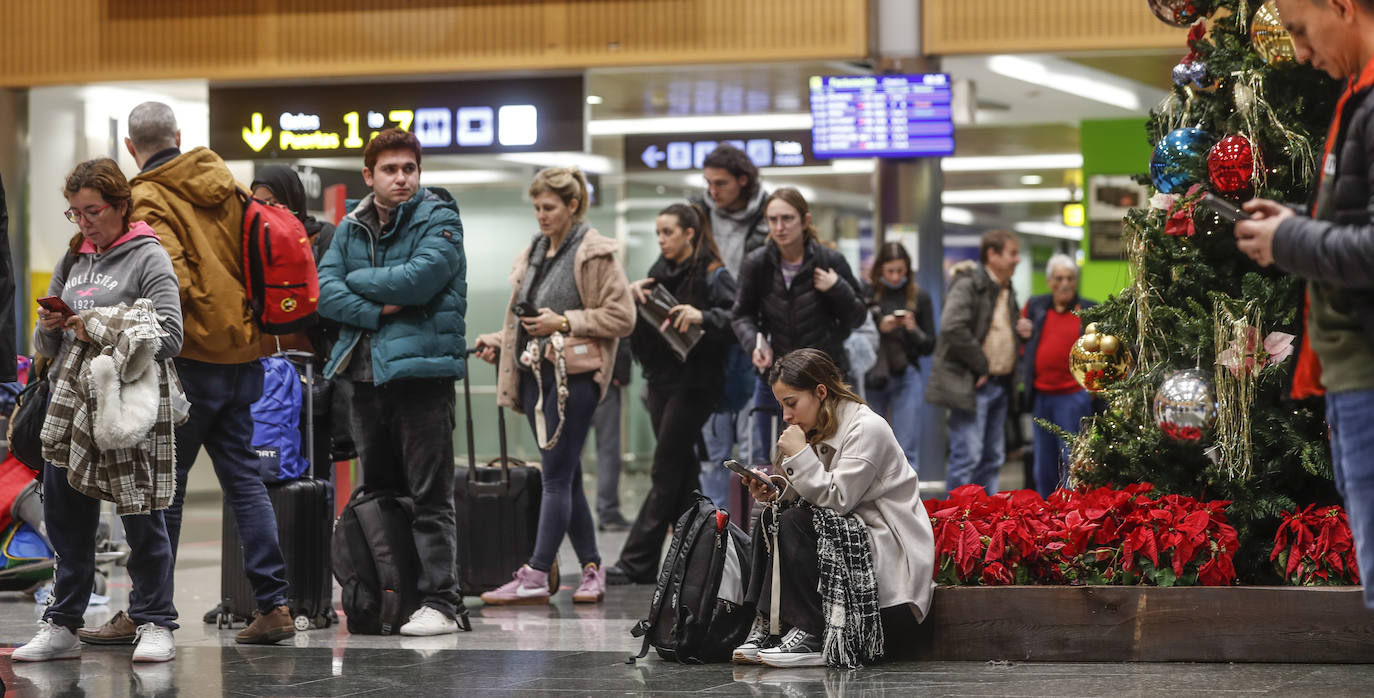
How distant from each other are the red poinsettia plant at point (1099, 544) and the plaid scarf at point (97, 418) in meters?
2.61

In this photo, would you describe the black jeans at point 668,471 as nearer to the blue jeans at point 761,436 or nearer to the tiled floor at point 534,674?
the blue jeans at point 761,436

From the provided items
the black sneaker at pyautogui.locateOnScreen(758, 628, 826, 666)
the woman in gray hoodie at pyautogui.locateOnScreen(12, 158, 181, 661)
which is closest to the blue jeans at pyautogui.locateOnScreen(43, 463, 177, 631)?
the woman in gray hoodie at pyautogui.locateOnScreen(12, 158, 181, 661)

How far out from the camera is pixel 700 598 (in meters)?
5.20

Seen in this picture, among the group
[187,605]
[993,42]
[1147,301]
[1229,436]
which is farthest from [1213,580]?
[993,42]

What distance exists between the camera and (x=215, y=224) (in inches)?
222

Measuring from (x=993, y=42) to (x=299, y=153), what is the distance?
472cm

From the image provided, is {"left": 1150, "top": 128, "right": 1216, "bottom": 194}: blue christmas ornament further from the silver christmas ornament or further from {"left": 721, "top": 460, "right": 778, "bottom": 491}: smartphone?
{"left": 721, "top": 460, "right": 778, "bottom": 491}: smartphone

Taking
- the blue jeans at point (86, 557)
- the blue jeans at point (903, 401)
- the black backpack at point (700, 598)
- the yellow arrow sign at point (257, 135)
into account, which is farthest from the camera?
the yellow arrow sign at point (257, 135)

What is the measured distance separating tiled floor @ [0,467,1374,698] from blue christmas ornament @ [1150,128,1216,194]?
1595mm

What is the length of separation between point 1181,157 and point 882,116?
510 cm

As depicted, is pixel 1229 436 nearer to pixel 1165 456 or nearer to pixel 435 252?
pixel 1165 456

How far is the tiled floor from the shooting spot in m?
4.57

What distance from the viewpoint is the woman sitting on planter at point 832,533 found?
4.96m

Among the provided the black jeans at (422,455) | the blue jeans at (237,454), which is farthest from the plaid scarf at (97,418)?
the black jeans at (422,455)
